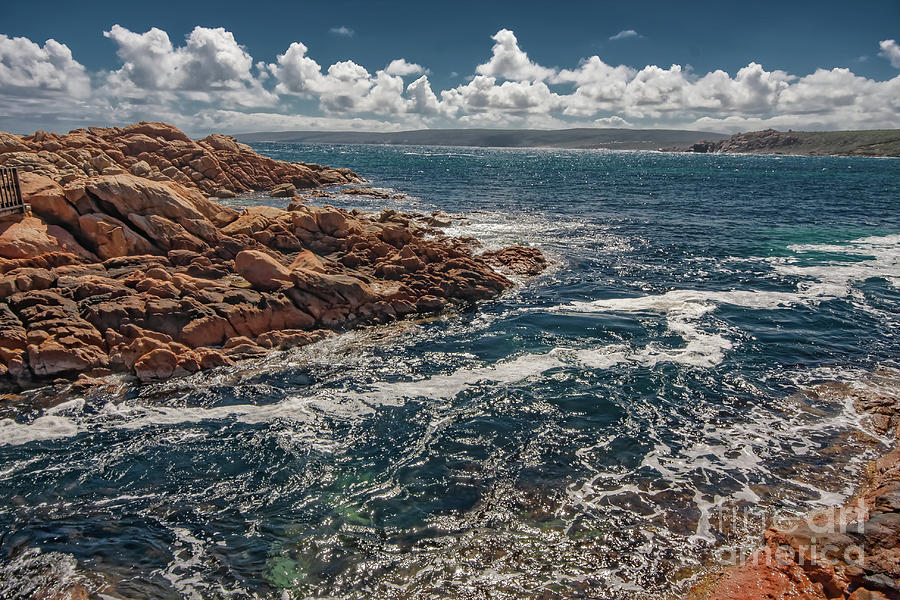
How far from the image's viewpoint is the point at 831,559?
10023mm

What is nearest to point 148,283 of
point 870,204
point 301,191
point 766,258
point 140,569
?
point 140,569

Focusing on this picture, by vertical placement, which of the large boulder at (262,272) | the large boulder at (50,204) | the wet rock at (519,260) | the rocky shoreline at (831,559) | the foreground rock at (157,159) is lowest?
the rocky shoreline at (831,559)

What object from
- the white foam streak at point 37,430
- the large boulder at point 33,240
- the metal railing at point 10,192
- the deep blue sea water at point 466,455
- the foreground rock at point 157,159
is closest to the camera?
the deep blue sea water at point 466,455

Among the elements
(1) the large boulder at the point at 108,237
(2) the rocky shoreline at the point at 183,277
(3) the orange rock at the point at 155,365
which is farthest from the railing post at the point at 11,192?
(3) the orange rock at the point at 155,365

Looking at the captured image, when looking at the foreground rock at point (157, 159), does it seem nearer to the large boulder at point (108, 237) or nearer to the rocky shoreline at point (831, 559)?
the large boulder at point (108, 237)

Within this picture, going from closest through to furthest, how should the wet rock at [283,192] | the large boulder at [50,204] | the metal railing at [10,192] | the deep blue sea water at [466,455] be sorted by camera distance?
the deep blue sea water at [466,455], the metal railing at [10,192], the large boulder at [50,204], the wet rock at [283,192]

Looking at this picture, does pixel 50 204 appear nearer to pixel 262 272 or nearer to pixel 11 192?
pixel 11 192

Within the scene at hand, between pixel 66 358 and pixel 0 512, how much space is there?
24.7ft

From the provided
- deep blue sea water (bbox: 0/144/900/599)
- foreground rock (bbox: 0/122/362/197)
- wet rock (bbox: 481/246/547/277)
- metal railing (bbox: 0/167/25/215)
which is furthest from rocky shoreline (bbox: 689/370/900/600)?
foreground rock (bbox: 0/122/362/197)

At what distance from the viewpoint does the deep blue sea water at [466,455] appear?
36.0 ft

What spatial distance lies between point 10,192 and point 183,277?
10966mm

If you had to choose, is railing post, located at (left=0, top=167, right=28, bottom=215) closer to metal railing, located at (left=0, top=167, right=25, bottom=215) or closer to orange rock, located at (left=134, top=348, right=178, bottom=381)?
metal railing, located at (left=0, top=167, right=25, bottom=215)

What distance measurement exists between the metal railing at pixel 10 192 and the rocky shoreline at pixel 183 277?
1.83 feet

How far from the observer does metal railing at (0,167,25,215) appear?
81.8ft
